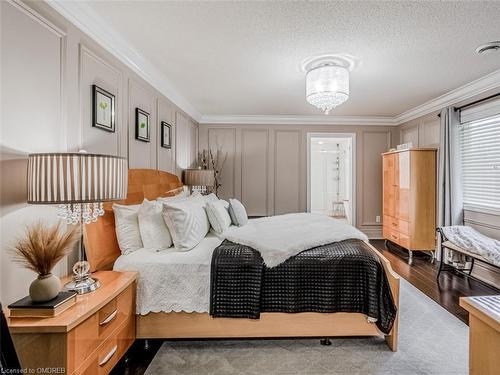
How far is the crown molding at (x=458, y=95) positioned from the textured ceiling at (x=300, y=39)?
0.45 ft

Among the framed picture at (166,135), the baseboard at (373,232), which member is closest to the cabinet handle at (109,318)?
the framed picture at (166,135)

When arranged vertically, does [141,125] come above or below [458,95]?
below

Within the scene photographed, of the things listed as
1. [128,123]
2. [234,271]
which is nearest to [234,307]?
[234,271]

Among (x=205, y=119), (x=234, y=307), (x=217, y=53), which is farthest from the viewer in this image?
(x=205, y=119)

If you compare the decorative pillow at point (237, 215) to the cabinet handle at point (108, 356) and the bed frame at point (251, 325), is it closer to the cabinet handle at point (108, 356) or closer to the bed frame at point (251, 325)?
the bed frame at point (251, 325)

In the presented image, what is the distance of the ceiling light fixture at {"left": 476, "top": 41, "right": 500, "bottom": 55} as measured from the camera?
2.43 metres

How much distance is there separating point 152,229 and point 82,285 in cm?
68

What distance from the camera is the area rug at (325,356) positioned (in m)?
1.87

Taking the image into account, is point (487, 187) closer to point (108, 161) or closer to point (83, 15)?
point (108, 161)

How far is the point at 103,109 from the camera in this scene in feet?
7.40

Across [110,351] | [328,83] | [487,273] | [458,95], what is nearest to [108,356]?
[110,351]

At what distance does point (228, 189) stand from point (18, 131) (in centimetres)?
416

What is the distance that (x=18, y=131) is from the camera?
1.49 metres

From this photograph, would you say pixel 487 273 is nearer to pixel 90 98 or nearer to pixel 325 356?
pixel 325 356
